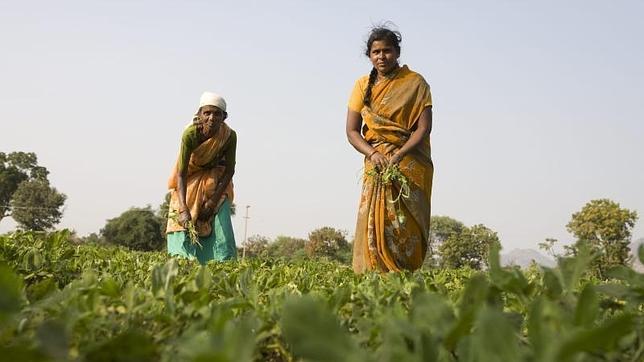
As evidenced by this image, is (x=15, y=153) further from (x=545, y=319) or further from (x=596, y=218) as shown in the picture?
(x=545, y=319)

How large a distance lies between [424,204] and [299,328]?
6.91 meters

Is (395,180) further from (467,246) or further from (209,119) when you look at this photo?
(467,246)

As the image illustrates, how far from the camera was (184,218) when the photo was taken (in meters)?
9.34

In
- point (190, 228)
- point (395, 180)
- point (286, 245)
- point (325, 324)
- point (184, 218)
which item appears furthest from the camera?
point (286, 245)

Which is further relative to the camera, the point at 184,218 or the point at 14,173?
the point at 14,173

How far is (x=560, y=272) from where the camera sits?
1221 mm

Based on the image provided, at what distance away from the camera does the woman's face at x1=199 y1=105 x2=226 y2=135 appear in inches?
369

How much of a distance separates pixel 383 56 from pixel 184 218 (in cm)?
382

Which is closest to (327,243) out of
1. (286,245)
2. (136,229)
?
(286,245)

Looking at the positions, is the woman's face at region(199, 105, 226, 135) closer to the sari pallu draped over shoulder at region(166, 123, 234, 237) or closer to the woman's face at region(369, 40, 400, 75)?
the sari pallu draped over shoulder at region(166, 123, 234, 237)

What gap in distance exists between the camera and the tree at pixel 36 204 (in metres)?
88.1

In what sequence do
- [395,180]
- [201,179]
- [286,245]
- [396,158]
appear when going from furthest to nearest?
[286,245]
[201,179]
[395,180]
[396,158]

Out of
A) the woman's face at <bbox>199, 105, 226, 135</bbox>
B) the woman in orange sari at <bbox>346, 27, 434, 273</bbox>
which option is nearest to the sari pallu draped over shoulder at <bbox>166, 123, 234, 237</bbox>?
the woman's face at <bbox>199, 105, 226, 135</bbox>

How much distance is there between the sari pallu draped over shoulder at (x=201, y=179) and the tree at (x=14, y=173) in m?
89.3
